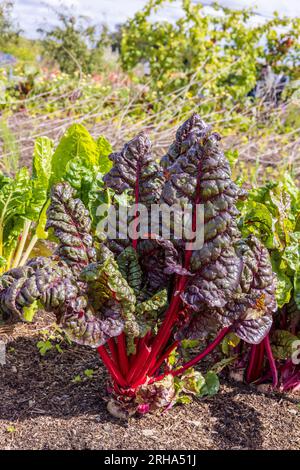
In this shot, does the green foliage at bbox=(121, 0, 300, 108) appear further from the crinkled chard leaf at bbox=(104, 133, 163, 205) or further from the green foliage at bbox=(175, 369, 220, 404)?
the green foliage at bbox=(175, 369, 220, 404)

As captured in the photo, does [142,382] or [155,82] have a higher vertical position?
[155,82]

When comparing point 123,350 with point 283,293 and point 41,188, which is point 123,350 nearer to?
point 283,293

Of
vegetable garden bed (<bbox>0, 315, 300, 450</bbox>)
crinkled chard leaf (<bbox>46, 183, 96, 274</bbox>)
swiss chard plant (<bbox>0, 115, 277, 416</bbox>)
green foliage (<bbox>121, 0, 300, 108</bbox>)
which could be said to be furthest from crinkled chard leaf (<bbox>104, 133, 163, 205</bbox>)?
green foliage (<bbox>121, 0, 300, 108</bbox>)

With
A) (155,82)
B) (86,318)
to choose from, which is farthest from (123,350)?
(155,82)

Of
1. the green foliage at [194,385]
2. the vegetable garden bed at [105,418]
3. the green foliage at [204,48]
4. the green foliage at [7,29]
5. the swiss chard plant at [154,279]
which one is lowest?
the vegetable garden bed at [105,418]

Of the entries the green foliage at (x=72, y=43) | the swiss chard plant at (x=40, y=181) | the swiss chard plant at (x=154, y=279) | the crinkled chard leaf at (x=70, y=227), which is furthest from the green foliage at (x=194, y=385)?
the green foliage at (x=72, y=43)

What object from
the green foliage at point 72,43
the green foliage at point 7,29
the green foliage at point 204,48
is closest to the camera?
the green foliage at point 204,48

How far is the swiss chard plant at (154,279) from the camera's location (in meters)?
1.58

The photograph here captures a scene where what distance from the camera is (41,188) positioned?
2451 millimetres

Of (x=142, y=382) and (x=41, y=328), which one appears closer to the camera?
(x=142, y=382)

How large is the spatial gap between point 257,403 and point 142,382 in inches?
17.0

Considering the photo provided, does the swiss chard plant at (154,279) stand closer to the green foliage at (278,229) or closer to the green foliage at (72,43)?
the green foliage at (278,229)

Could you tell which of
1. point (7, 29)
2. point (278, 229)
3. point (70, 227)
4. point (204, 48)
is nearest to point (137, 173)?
point (70, 227)

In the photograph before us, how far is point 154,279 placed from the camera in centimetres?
179
